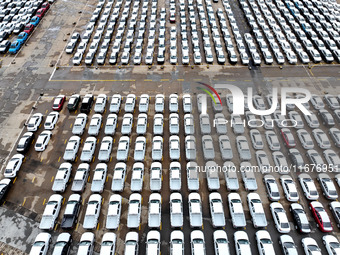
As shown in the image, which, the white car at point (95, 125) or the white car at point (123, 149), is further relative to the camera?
the white car at point (95, 125)

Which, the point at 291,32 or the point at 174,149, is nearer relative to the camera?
the point at 174,149

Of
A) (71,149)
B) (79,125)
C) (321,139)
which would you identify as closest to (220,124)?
(321,139)

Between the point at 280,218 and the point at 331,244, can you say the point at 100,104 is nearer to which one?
the point at 280,218

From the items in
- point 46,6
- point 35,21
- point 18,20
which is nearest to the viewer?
point 35,21

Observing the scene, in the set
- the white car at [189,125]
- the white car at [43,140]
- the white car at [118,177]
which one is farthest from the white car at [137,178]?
the white car at [43,140]

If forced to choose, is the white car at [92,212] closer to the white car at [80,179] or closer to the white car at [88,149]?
the white car at [80,179]

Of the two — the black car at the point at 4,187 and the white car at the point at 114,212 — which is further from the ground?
the black car at the point at 4,187

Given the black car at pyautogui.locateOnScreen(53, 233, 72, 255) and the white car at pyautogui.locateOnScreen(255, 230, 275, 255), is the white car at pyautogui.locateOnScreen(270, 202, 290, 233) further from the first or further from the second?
the black car at pyautogui.locateOnScreen(53, 233, 72, 255)
